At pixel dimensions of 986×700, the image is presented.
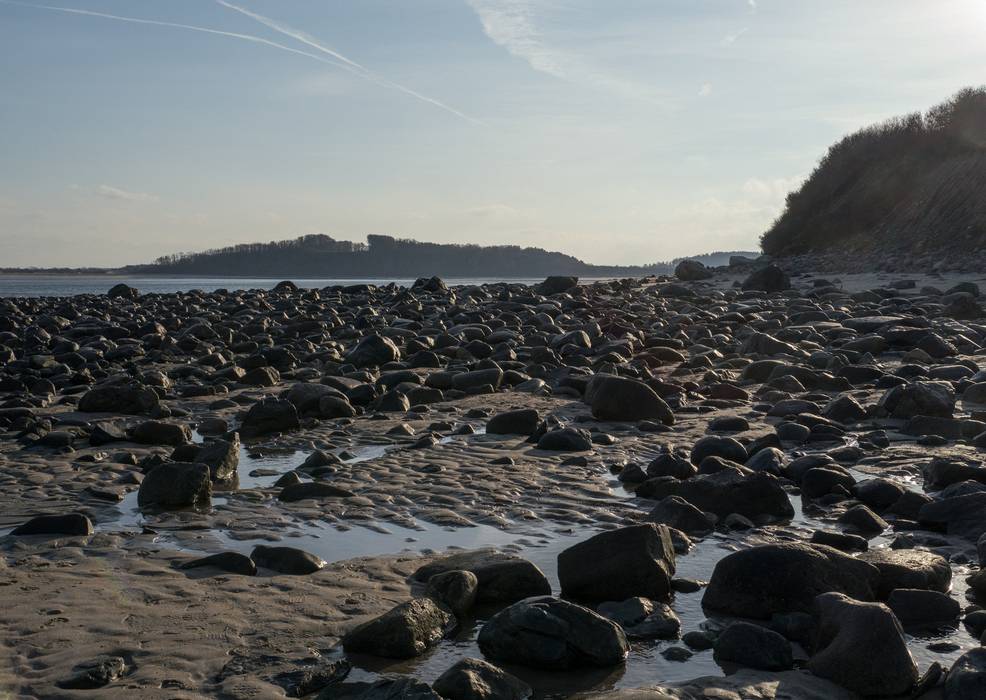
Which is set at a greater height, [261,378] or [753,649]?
[261,378]

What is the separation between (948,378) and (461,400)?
4.11 m

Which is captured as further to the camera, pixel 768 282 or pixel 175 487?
pixel 768 282

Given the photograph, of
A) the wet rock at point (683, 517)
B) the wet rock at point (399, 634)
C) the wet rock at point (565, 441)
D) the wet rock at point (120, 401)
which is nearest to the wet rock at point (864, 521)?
the wet rock at point (683, 517)

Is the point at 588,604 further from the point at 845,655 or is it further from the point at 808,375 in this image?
the point at 808,375

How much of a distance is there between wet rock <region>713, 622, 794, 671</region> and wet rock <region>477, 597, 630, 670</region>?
0.30m

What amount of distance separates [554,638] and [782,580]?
0.88 meters

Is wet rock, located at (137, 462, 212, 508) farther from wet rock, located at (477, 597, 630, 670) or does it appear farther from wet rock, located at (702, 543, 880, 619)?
wet rock, located at (702, 543, 880, 619)

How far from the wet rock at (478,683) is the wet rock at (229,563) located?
1312 mm

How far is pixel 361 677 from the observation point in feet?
8.97

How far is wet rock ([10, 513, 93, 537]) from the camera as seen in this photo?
412 cm

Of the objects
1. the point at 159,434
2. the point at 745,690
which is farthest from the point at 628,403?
the point at 745,690

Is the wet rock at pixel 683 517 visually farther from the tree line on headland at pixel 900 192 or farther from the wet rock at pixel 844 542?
the tree line on headland at pixel 900 192

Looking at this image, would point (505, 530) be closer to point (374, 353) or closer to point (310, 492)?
point (310, 492)

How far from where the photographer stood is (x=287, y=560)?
12.1 ft
